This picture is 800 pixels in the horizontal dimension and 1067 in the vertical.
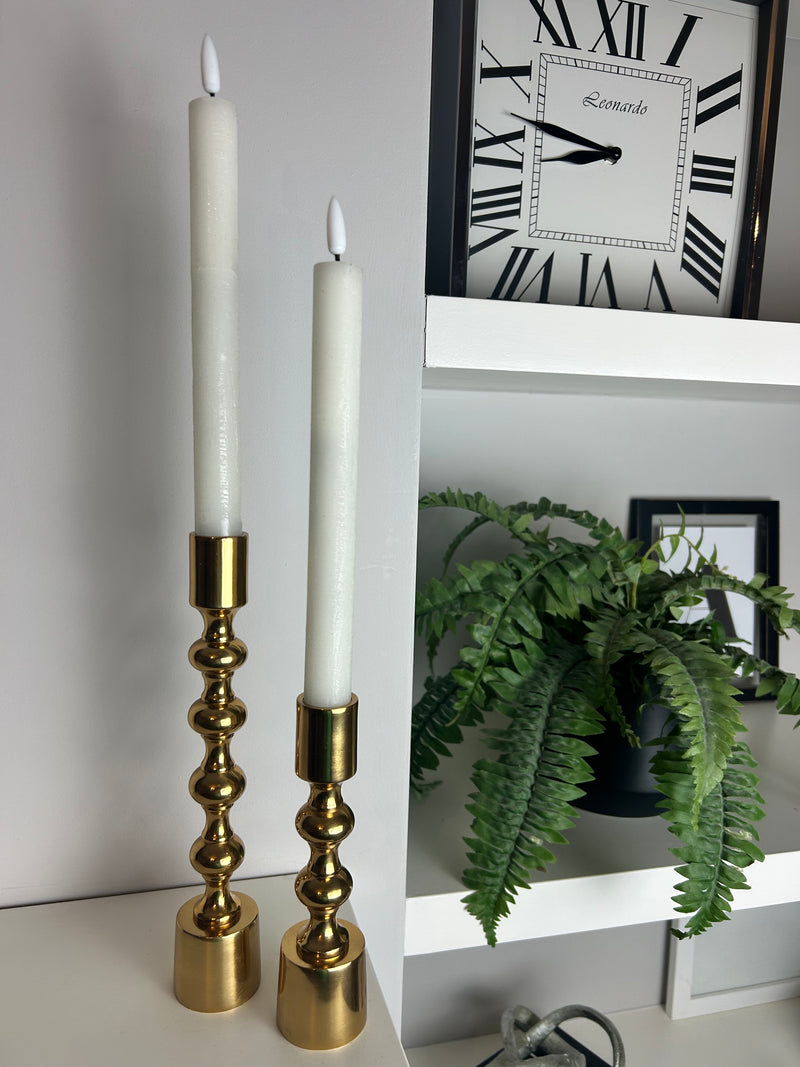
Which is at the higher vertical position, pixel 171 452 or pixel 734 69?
pixel 734 69

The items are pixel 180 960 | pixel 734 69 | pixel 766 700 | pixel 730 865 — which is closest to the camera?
pixel 180 960

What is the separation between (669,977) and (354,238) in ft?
3.18

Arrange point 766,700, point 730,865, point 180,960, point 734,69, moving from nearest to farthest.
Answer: point 180,960, point 730,865, point 734,69, point 766,700

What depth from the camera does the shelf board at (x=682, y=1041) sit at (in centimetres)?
86

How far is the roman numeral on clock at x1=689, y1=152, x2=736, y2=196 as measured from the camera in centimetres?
65

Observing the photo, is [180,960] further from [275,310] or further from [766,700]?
[766,700]

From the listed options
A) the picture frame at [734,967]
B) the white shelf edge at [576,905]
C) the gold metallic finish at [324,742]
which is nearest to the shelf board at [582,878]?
the white shelf edge at [576,905]

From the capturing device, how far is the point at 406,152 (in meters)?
0.48

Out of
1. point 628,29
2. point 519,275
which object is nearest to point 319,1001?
point 519,275

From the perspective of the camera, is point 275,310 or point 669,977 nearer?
point 275,310

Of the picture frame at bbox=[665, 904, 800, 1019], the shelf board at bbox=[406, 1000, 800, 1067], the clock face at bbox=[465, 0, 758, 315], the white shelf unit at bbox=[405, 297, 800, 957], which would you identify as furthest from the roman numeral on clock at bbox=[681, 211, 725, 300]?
the shelf board at bbox=[406, 1000, 800, 1067]

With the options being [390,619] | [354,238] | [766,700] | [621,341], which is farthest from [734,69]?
[766,700]

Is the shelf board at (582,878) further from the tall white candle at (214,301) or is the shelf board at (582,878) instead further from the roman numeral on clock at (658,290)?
the roman numeral on clock at (658,290)

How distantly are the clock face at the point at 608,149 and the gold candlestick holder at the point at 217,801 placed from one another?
1.21 ft
